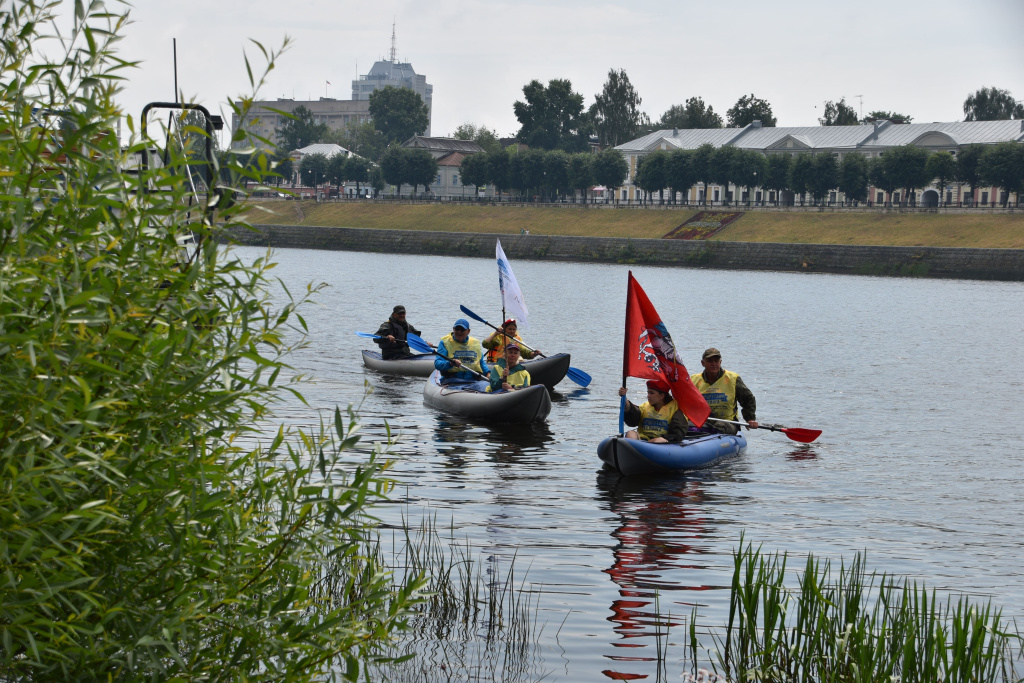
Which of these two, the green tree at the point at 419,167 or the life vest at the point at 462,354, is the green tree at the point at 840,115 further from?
the life vest at the point at 462,354

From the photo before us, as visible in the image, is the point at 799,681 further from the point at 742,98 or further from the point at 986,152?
the point at 742,98

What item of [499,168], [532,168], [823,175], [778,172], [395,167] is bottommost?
[823,175]

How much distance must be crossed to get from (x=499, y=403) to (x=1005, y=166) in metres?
84.5

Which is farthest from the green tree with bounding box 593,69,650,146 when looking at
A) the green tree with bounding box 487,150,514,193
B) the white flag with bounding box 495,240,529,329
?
the white flag with bounding box 495,240,529,329

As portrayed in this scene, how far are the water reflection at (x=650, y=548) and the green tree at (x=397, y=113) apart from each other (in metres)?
162

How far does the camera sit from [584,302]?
49.5 m

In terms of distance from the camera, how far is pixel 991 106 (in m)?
144

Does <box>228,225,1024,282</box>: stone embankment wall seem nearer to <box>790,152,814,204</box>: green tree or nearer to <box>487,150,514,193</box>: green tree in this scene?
<box>790,152,814,204</box>: green tree

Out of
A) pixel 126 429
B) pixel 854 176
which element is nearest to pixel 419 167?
pixel 854 176

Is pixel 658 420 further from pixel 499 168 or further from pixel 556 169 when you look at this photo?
pixel 499 168

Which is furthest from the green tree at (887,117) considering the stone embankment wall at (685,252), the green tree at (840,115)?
the stone embankment wall at (685,252)

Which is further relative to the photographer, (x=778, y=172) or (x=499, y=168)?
(x=499, y=168)

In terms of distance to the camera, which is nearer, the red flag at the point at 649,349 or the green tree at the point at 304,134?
the red flag at the point at 649,349

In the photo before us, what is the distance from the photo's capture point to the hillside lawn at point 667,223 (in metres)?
74.2
